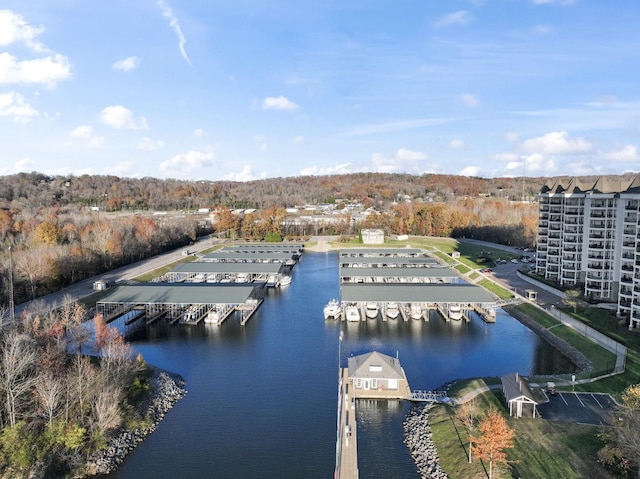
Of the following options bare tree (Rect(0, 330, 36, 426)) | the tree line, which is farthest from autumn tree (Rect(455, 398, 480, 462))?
bare tree (Rect(0, 330, 36, 426))

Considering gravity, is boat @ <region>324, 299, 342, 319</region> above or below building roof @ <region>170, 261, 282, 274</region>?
below

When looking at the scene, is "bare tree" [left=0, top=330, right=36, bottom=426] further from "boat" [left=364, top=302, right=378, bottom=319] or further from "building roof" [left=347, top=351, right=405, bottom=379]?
"boat" [left=364, top=302, right=378, bottom=319]

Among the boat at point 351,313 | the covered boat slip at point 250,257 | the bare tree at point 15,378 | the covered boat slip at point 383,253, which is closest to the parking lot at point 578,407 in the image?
the boat at point 351,313

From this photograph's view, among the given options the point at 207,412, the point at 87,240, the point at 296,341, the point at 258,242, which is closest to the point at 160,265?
the point at 87,240

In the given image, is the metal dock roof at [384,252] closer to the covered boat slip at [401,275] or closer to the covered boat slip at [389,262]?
the covered boat slip at [389,262]

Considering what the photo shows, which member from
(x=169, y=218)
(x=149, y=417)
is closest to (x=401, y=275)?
(x=149, y=417)
